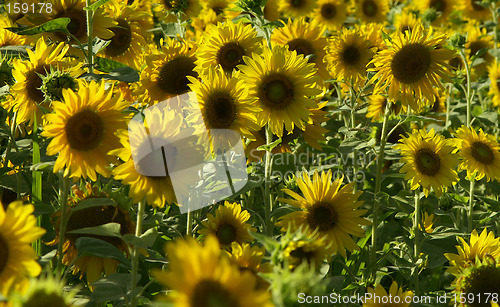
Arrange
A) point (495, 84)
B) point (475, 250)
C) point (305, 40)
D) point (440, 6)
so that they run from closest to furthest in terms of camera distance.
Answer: point (475, 250), point (305, 40), point (495, 84), point (440, 6)

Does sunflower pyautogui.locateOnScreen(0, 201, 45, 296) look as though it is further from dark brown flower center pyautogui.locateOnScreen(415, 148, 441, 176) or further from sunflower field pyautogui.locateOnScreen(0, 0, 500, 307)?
dark brown flower center pyautogui.locateOnScreen(415, 148, 441, 176)

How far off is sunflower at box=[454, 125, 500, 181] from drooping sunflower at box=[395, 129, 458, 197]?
0.94ft

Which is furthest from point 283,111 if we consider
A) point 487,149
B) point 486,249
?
point 487,149

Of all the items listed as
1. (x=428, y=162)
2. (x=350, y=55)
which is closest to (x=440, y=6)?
(x=350, y=55)

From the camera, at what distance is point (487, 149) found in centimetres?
275

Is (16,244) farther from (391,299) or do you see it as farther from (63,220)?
(391,299)

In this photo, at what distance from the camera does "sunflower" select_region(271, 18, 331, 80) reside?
2933 millimetres

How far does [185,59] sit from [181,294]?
1688mm

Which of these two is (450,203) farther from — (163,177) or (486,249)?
(163,177)

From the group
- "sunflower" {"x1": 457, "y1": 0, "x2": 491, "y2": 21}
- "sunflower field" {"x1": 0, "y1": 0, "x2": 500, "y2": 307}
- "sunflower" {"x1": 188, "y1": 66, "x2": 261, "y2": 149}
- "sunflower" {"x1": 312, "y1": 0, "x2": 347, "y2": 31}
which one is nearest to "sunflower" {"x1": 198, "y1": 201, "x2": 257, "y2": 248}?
"sunflower field" {"x1": 0, "y1": 0, "x2": 500, "y2": 307}

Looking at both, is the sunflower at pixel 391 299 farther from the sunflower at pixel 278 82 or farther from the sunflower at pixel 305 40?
the sunflower at pixel 305 40

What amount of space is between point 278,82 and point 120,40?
1.03 m

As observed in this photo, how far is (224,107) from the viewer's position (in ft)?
6.64

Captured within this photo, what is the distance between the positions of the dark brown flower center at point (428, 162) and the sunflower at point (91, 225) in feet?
4.33
